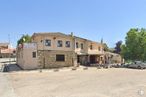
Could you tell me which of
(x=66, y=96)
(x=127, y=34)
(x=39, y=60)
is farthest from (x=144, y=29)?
(x=66, y=96)

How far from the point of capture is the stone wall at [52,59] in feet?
169

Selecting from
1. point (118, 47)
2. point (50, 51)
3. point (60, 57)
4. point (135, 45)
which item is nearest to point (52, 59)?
point (50, 51)

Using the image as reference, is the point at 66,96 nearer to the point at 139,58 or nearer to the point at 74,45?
the point at 74,45

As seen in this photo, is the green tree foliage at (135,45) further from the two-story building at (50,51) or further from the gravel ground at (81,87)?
the gravel ground at (81,87)

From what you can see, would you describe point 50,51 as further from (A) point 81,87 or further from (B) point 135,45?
(B) point 135,45

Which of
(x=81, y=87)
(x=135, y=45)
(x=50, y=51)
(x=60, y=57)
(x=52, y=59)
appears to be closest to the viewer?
(x=81, y=87)

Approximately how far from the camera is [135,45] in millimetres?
79312

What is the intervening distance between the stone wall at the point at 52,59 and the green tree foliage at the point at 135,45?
93.0 feet

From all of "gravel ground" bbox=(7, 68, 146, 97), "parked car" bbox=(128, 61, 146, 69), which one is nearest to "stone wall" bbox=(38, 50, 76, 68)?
"parked car" bbox=(128, 61, 146, 69)

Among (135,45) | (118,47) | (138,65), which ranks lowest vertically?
(138,65)

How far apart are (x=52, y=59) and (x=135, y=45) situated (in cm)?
3350

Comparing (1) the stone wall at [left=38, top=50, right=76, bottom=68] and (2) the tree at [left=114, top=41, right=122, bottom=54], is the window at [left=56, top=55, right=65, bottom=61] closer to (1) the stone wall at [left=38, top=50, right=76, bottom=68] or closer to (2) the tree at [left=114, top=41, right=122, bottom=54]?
(1) the stone wall at [left=38, top=50, right=76, bottom=68]

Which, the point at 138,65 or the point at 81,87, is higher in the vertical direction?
the point at 138,65

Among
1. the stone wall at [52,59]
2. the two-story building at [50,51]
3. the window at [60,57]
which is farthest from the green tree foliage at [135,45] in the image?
the window at [60,57]
